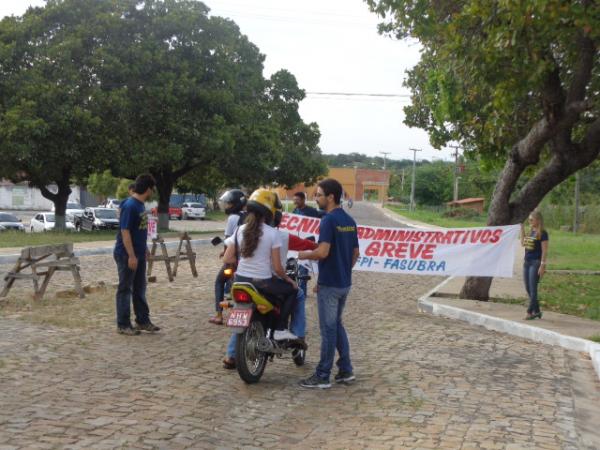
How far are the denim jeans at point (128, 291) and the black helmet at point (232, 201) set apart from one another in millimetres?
1194

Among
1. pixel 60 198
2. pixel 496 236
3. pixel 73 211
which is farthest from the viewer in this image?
pixel 73 211

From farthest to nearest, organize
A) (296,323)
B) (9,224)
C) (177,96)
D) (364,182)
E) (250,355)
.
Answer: (364,182)
(9,224)
(177,96)
(296,323)
(250,355)

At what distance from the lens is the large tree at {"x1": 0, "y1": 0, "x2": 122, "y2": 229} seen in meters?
28.8

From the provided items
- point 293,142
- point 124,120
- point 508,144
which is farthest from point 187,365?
point 293,142

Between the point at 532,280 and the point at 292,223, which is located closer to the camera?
the point at 532,280

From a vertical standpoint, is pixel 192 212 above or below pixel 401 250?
below

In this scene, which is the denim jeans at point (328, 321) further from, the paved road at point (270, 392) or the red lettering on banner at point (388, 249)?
the red lettering on banner at point (388, 249)

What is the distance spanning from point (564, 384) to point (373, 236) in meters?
6.22

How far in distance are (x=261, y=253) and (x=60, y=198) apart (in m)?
28.8

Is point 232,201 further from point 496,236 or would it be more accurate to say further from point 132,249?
point 496,236

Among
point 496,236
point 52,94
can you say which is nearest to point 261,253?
point 496,236

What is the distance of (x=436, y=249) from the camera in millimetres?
13203

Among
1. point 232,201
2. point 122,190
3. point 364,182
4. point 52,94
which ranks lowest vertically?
point 232,201

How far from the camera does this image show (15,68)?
30688 millimetres
